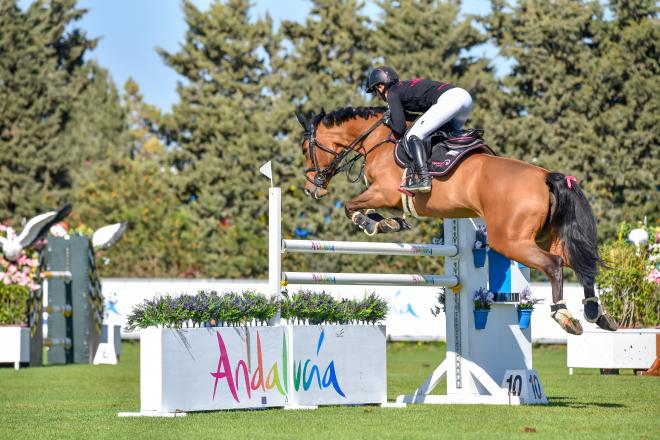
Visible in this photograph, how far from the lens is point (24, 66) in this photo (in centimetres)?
3425

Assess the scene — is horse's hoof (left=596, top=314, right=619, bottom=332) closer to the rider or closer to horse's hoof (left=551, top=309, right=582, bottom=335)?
horse's hoof (left=551, top=309, right=582, bottom=335)

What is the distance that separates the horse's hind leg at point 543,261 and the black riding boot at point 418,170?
0.76m

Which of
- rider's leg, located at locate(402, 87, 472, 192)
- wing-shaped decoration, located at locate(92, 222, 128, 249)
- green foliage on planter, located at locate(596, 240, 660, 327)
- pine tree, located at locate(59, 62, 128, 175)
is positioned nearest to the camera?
rider's leg, located at locate(402, 87, 472, 192)

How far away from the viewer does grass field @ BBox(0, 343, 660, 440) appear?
22.9 ft

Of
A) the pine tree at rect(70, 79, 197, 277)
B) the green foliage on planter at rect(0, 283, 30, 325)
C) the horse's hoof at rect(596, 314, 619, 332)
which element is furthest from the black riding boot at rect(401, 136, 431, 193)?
the pine tree at rect(70, 79, 197, 277)

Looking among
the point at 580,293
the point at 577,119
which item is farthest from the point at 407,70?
the point at 580,293

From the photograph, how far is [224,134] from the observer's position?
97.8 ft

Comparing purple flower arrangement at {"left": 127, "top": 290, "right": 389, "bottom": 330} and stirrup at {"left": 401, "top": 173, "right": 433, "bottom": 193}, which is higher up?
stirrup at {"left": 401, "top": 173, "right": 433, "bottom": 193}

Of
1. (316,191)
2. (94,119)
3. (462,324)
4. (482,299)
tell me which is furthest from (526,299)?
(94,119)

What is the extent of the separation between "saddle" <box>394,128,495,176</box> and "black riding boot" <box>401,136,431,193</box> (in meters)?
0.06

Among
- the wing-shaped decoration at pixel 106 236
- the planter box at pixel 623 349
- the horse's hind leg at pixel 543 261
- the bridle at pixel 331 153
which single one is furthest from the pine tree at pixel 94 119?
the horse's hind leg at pixel 543 261

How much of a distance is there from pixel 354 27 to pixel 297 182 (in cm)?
438

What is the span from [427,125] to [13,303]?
32.1 feet

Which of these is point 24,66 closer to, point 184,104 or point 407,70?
point 184,104
